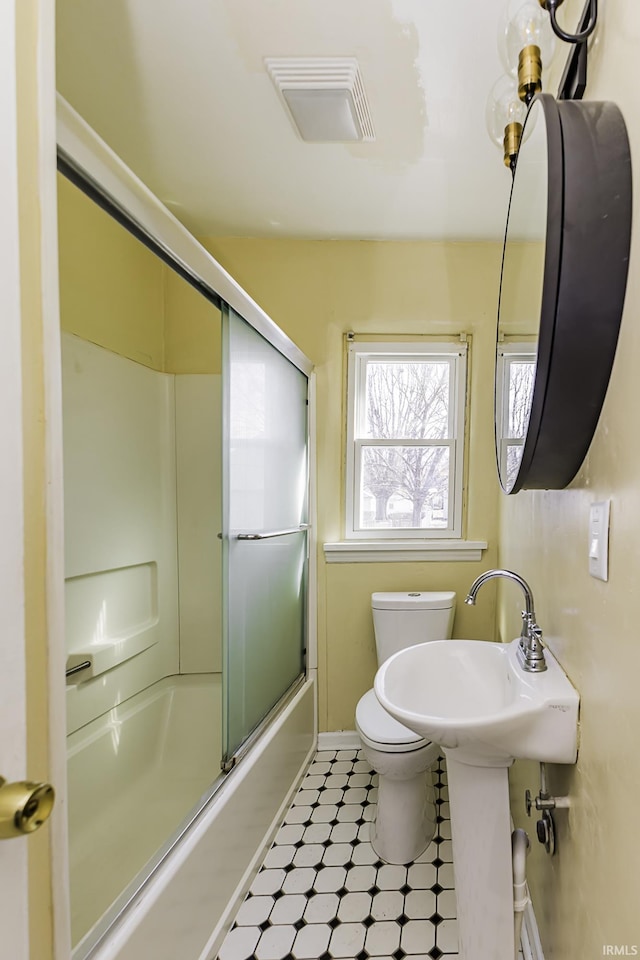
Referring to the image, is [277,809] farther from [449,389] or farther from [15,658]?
[449,389]

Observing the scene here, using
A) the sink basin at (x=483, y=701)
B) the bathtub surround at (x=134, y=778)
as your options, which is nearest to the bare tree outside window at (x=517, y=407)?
the sink basin at (x=483, y=701)

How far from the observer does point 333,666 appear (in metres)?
2.35

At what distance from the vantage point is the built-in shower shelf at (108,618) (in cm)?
172

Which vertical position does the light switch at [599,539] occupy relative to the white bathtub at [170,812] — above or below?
above

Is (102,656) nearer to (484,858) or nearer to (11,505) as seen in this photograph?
(484,858)

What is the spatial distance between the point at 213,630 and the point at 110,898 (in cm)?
127

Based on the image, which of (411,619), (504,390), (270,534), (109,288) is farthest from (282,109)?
(411,619)

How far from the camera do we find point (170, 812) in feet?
5.33

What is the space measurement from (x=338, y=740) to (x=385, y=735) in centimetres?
81

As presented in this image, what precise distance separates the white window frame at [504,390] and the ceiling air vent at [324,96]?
32.8 inches

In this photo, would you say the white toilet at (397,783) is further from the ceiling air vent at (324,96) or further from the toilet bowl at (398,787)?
the ceiling air vent at (324,96)

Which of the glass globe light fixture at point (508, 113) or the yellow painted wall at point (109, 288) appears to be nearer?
the glass globe light fixture at point (508, 113)

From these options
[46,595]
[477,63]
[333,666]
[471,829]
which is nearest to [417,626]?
[333,666]

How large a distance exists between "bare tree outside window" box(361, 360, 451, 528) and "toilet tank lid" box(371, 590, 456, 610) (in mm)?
345
